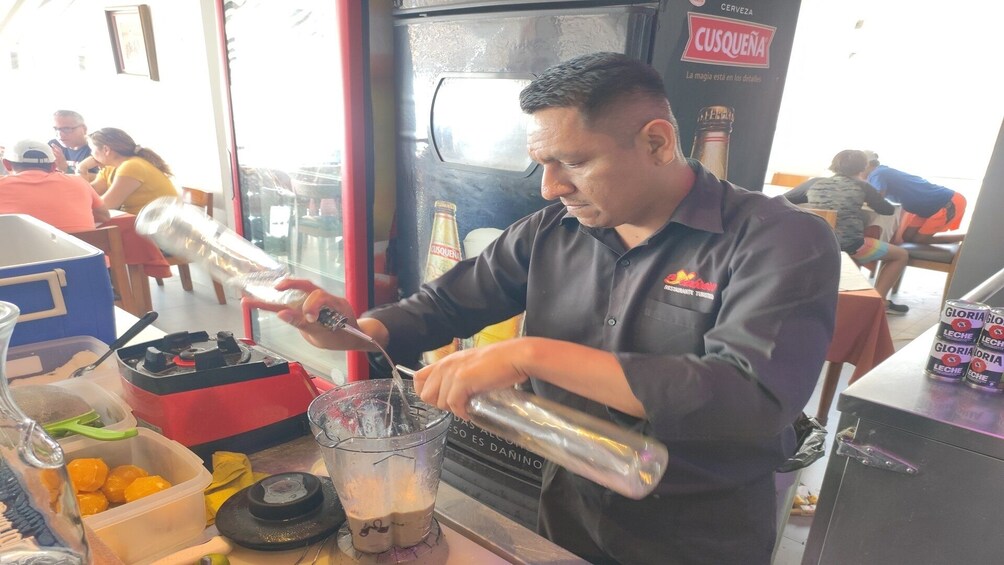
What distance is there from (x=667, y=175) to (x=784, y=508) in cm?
126

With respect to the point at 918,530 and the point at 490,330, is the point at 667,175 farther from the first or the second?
the point at 490,330

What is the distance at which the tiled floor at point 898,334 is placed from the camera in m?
2.16

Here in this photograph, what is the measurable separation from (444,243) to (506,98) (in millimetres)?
591

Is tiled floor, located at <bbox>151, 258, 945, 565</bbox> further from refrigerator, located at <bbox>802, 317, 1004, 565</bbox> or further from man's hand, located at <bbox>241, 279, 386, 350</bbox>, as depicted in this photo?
man's hand, located at <bbox>241, 279, 386, 350</bbox>

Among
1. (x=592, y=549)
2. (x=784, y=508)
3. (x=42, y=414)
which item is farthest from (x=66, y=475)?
(x=784, y=508)

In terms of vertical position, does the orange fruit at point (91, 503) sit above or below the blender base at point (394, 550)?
above

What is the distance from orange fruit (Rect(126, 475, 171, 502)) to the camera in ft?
2.86

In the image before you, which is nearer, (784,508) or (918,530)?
(918,530)

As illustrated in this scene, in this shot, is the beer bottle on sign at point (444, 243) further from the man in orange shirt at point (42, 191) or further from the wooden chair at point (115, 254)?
the man in orange shirt at point (42, 191)

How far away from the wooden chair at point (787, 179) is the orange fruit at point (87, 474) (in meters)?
6.53

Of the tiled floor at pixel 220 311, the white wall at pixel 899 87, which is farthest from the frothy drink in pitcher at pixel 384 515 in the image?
the white wall at pixel 899 87

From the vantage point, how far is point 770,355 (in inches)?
33.2

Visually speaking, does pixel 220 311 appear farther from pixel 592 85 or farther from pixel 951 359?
pixel 951 359

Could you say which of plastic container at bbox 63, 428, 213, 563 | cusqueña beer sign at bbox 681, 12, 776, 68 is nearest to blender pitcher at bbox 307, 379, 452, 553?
plastic container at bbox 63, 428, 213, 563
